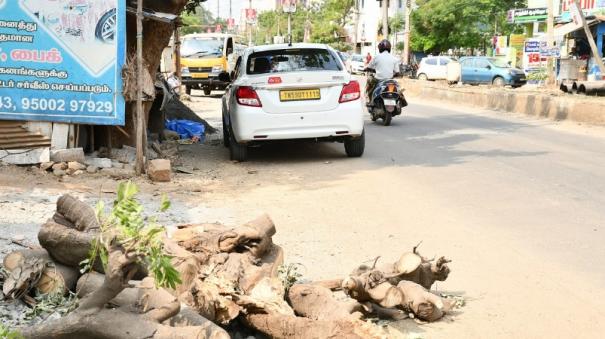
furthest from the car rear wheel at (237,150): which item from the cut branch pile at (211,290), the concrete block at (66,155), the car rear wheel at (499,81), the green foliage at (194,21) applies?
the car rear wheel at (499,81)

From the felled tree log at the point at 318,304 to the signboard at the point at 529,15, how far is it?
143 feet

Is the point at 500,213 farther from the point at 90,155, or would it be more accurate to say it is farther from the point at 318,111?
the point at 90,155

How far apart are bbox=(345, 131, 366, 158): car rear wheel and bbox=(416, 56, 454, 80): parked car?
32.9m

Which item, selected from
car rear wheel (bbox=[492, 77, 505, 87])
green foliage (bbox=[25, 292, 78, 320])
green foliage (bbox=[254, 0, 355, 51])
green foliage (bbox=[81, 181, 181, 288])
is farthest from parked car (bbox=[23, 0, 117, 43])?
green foliage (bbox=[254, 0, 355, 51])

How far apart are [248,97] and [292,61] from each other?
996 millimetres

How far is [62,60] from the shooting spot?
9.26m

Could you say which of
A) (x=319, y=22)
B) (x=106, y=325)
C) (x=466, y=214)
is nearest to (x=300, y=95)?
(x=466, y=214)

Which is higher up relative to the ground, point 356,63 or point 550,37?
point 550,37

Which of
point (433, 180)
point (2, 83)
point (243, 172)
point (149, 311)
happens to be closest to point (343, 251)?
point (149, 311)

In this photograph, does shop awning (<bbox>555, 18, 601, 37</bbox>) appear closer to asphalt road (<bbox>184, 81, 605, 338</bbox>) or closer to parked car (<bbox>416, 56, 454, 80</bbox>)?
parked car (<bbox>416, 56, 454, 80</bbox>)

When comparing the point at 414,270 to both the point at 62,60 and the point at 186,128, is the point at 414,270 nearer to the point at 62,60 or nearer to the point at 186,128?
the point at 62,60

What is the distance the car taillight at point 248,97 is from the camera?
10547 millimetres

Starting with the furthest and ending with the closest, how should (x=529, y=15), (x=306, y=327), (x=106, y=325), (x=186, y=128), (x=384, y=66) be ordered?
(x=529, y=15)
(x=384, y=66)
(x=186, y=128)
(x=306, y=327)
(x=106, y=325)

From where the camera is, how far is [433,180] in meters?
9.34
